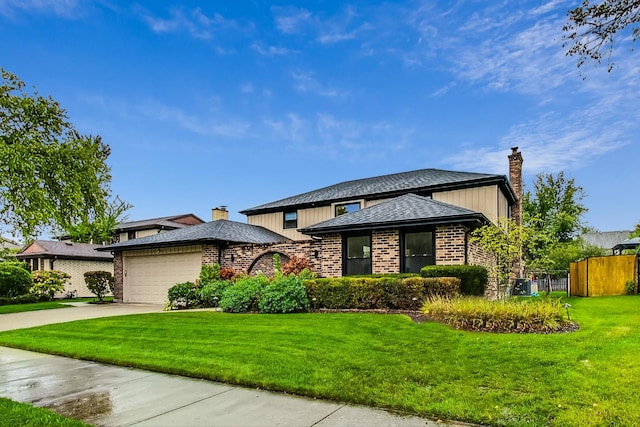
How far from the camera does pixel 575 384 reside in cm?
462

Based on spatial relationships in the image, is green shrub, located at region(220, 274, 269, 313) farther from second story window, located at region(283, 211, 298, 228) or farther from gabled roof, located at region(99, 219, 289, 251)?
second story window, located at region(283, 211, 298, 228)

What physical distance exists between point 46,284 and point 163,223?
33.6 ft

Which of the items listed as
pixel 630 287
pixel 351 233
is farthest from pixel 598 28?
pixel 630 287

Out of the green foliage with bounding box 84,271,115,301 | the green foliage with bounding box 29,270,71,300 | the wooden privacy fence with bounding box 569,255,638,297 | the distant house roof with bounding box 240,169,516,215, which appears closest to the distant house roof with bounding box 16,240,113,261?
the green foliage with bounding box 29,270,71,300

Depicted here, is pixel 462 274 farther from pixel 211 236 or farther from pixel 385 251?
pixel 211 236

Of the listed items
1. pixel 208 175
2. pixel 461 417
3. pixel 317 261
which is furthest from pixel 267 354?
pixel 208 175

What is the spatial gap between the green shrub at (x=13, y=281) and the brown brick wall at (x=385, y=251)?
21.0 metres

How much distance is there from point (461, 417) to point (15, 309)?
20368mm

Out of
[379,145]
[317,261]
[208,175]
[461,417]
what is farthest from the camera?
[208,175]

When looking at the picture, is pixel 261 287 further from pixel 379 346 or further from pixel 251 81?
pixel 251 81

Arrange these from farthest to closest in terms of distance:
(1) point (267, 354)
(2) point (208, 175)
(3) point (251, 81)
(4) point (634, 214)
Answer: (4) point (634, 214)
(2) point (208, 175)
(3) point (251, 81)
(1) point (267, 354)

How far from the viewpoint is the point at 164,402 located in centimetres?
477

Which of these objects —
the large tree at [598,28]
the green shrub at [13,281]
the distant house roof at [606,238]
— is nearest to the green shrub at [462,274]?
the large tree at [598,28]

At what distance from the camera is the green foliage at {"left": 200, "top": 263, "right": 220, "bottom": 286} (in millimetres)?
17011
